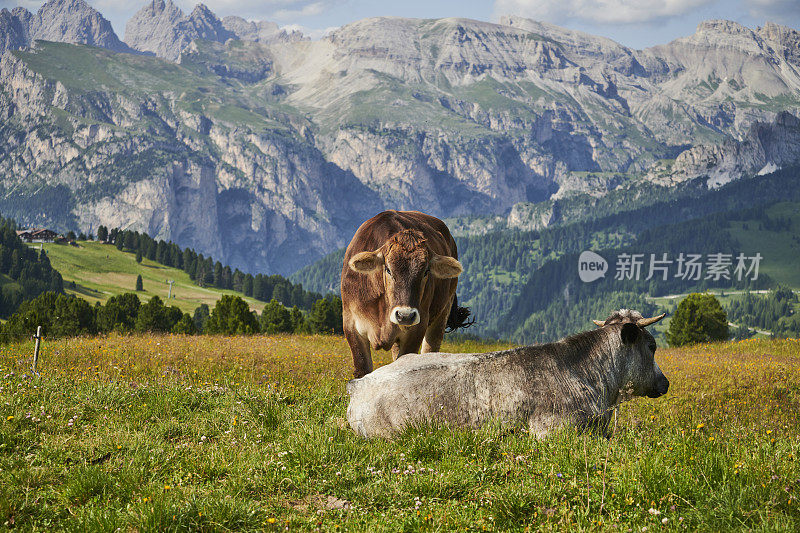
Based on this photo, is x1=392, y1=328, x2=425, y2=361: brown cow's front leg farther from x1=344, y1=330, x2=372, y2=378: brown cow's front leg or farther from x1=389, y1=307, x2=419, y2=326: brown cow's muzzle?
x1=389, y1=307, x2=419, y2=326: brown cow's muzzle

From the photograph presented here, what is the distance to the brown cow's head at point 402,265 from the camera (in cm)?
1024

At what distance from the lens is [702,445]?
710cm

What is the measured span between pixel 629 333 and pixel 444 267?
3.18 m

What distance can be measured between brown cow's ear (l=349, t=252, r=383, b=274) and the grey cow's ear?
13.2 ft

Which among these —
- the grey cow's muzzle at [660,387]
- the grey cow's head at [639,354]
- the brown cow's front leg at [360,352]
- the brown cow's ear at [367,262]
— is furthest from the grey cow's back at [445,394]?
the grey cow's muzzle at [660,387]

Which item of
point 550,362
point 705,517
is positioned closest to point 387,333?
point 550,362

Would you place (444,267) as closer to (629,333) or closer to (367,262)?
(367,262)

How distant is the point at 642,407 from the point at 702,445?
585 centimetres

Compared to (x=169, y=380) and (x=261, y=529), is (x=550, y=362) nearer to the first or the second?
(x=261, y=529)

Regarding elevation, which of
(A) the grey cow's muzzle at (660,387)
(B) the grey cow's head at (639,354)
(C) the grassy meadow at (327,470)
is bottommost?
(C) the grassy meadow at (327,470)

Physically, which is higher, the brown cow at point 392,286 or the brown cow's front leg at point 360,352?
the brown cow at point 392,286

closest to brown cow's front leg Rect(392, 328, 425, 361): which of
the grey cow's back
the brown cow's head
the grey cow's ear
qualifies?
the brown cow's head

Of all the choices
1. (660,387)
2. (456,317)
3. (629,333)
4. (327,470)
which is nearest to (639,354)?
(629,333)

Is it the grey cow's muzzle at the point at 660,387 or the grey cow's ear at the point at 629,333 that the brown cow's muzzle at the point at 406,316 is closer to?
the grey cow's ear at the point at 629,333
